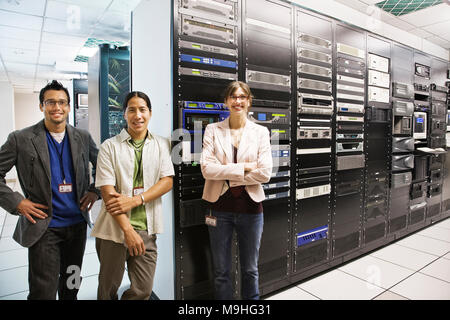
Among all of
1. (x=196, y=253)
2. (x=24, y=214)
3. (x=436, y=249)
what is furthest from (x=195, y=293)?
(x=436, y=249)

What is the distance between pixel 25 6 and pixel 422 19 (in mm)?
5375

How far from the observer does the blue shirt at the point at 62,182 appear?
1.61m

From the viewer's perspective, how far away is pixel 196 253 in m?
2.06

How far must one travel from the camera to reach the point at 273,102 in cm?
239

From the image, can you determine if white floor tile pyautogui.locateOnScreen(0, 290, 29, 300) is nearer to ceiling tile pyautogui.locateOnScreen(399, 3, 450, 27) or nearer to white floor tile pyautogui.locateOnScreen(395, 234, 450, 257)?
white floor tile pyautogui.locateOnScreen(395, 234, 450, 257)

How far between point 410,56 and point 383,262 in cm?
270

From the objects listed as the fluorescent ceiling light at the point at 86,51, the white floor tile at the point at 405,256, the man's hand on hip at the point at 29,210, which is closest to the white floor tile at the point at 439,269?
the white floor tile at the point at 405,256

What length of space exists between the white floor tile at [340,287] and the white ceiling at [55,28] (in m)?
3.90

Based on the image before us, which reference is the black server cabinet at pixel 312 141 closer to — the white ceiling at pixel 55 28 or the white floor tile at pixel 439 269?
the white floor tile at pixel 439 269

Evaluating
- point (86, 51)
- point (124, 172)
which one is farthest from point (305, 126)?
point (86, 51)

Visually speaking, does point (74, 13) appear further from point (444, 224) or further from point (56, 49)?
point (444, 224)

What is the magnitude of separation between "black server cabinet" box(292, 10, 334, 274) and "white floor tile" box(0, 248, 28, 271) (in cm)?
276

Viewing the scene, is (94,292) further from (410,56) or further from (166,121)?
(410,56)

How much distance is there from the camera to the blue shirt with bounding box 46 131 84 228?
161cm
